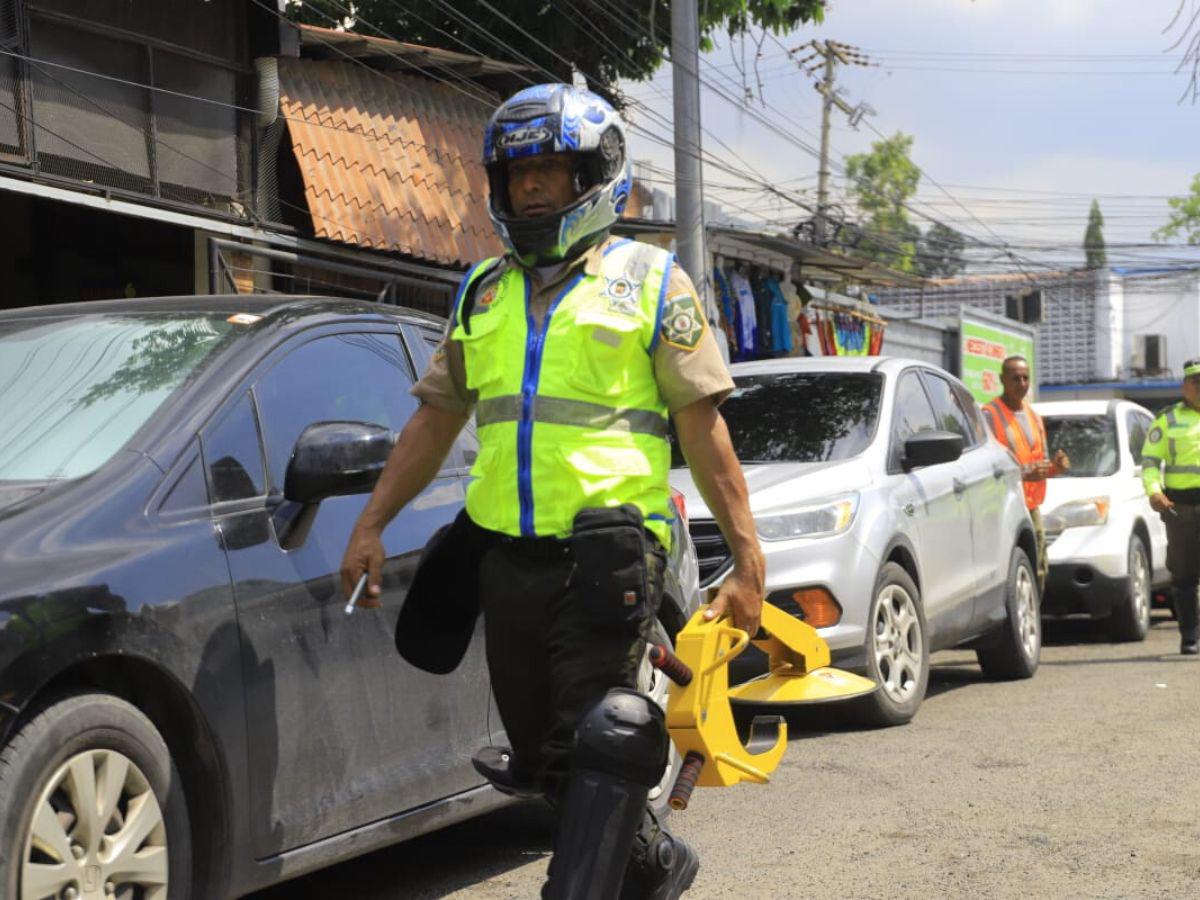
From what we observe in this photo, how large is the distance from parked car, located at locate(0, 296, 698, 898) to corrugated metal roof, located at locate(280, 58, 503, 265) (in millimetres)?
10307

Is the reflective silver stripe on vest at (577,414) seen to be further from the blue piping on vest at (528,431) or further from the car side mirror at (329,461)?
the car side mirror at (329,461)

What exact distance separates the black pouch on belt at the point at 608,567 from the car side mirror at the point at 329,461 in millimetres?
904

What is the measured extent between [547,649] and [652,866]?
52 cm

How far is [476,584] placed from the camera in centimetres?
398

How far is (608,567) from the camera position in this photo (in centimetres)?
350

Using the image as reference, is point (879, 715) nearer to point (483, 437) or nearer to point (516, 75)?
point (483, 437)

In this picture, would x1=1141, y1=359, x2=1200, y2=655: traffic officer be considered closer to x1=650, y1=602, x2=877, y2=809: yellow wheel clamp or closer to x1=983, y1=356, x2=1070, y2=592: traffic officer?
x1=983, y1=356, x2=1070, y2=592: traffic officer

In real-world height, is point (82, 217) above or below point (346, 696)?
above

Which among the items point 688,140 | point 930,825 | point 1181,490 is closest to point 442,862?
point 930,825

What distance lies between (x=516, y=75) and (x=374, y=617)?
14.0 metres

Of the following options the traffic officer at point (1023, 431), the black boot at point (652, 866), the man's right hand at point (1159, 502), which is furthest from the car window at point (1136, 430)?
the black boot at point (652, 866)

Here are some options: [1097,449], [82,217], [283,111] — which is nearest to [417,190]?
[283,111]

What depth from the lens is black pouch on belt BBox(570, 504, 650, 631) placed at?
3.50 meters

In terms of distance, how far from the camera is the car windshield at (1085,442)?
13.3 m
